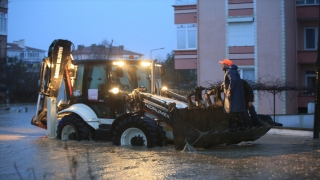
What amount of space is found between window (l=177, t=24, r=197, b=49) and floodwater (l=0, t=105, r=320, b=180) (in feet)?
58.1

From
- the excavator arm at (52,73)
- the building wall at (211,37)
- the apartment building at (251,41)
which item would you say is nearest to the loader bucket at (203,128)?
the excavator arm at (52,73)

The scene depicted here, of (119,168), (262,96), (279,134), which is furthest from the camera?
Answer: (262,96)

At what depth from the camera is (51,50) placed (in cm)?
1577

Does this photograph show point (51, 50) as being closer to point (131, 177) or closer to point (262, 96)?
point (131, 177)

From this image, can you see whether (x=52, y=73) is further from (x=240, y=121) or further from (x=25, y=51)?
(x=25, y=51)

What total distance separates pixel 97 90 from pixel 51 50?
8.45 feet

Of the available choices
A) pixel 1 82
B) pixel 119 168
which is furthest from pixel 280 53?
pixel 1 82

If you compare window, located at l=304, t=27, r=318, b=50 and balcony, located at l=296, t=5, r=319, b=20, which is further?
window, located at l=304, t=27, r=318, b=50

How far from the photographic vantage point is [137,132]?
1255cm

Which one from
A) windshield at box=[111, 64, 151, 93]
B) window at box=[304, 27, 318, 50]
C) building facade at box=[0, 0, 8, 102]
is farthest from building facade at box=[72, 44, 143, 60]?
window at box=[304, 27, 318, 50]

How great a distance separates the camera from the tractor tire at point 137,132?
12.1 meters

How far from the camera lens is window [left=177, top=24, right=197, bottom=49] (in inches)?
1171

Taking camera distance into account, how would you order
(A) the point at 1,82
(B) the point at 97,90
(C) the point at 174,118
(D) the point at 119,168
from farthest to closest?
(A) the point at 1,82, (B) the point at 97,90, (C) the point at 174,118, (D) the point at 119,168

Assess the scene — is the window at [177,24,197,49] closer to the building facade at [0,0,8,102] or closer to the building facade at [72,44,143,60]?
the building facade at [72,44,143,60]
